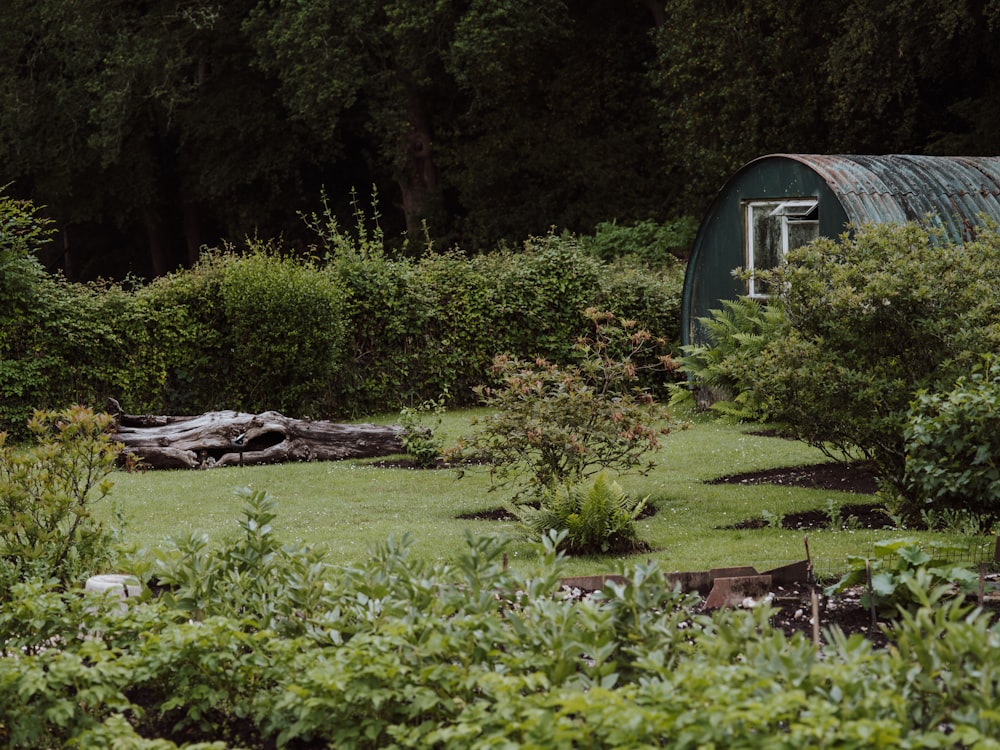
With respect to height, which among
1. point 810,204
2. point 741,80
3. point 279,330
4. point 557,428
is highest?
point 741,80

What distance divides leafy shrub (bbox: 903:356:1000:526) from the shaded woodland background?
17.0 m

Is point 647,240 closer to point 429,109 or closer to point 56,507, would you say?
point 429,109

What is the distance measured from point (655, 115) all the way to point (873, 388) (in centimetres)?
2340

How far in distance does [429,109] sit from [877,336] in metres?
26.4

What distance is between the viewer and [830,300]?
8891mm

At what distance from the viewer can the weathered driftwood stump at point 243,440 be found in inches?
532

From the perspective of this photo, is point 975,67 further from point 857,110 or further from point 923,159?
point 923,159

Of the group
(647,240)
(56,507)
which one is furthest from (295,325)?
(647,240)

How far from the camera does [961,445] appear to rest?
7.38 m

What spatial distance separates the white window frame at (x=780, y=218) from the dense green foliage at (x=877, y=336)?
594cm

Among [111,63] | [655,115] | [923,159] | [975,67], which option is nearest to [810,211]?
[923,159]

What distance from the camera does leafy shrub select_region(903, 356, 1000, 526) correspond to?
7309 millimetres

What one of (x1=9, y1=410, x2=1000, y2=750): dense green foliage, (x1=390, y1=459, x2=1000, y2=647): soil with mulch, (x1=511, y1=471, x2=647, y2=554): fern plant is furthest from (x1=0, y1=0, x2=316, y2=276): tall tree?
(x1=9, y1=410, x2=1000, y2=750): dense green foliage

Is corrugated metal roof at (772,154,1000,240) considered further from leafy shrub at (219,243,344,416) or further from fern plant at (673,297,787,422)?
leafy shrub at (219,243,344,416)
